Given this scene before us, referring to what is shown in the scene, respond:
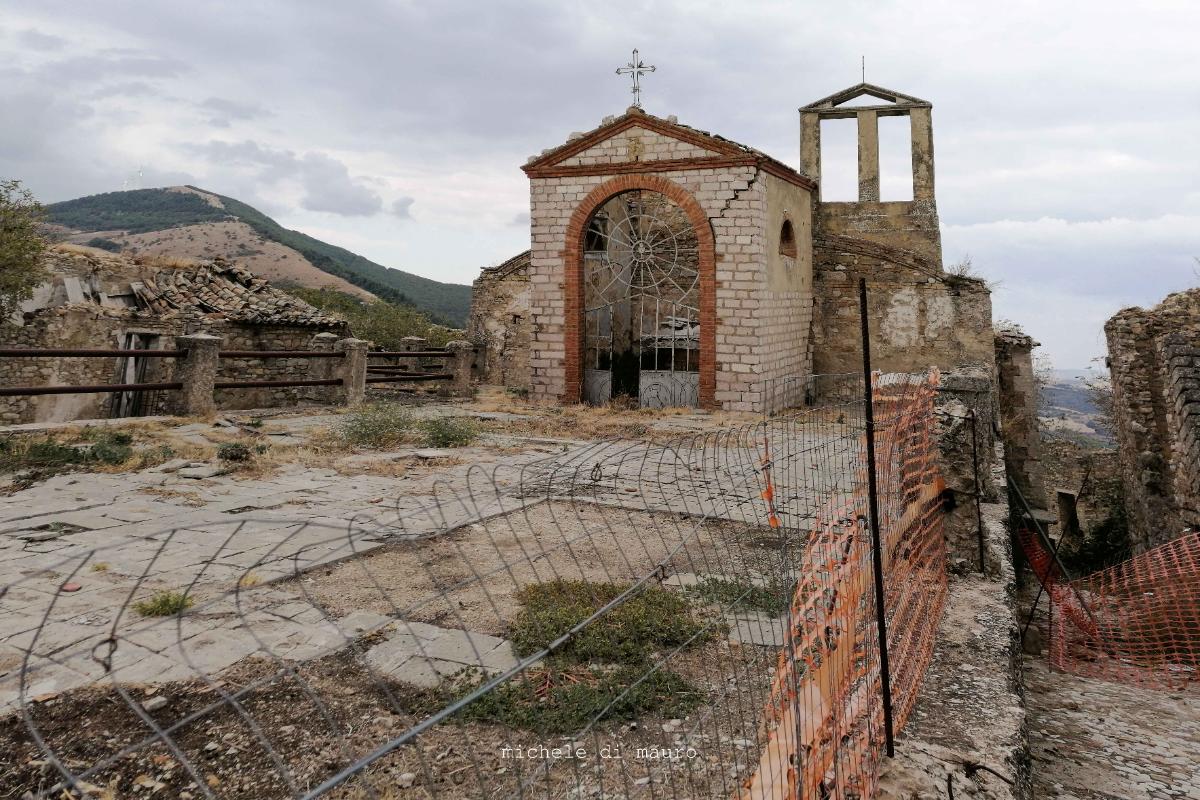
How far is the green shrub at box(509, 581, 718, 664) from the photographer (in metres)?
A: 3.17

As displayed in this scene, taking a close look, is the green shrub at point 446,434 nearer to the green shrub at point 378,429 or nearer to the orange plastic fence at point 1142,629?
the green shrub at point 378,429

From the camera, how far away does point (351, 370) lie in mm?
12016

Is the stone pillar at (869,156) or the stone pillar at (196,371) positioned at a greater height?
the stone pillar at (869,156)

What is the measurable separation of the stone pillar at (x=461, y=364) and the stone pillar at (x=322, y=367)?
2.25 metres

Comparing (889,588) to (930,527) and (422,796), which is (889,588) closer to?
(930,527)

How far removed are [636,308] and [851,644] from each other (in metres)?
12.2

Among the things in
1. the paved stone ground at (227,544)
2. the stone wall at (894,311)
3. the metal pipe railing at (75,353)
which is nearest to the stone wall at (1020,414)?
the stone wall at (894,311)

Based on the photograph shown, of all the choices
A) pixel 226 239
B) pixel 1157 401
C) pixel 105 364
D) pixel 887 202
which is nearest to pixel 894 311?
pixel 887 202

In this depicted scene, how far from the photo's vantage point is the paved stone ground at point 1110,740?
320cm

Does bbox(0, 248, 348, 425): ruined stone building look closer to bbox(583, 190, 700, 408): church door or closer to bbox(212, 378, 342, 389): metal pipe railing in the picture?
bbox(212, 378, 342, 389): metal pipe railing

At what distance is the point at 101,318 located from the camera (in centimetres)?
1609

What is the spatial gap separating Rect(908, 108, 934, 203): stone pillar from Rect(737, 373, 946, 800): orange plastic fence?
1426cm

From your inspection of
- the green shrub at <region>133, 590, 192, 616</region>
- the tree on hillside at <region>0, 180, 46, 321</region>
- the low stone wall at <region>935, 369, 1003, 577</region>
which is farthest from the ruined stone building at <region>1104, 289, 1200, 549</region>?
the tree on hillside at <region>0, 180, 46, 321</region>

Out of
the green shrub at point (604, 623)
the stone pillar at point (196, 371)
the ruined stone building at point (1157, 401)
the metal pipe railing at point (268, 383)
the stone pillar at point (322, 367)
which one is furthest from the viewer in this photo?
the stone pillar at point (322, 367)
